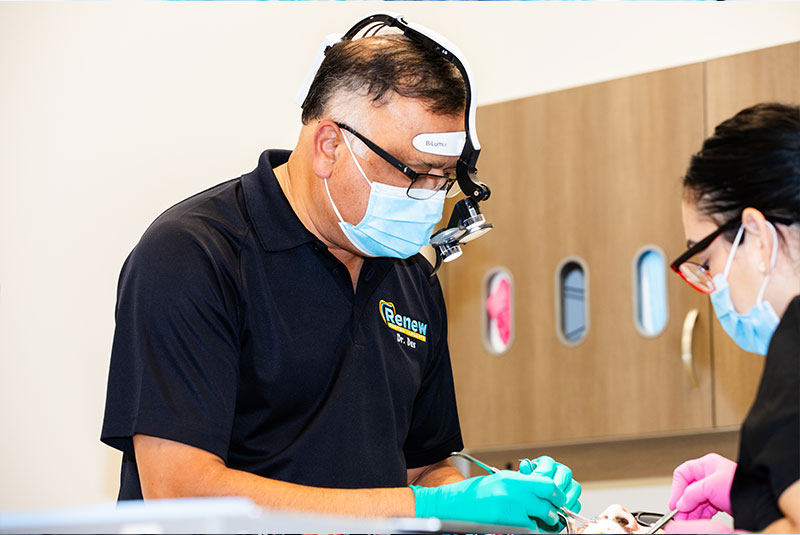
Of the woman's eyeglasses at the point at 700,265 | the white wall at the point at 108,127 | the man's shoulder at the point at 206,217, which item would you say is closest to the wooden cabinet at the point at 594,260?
the white wall at the point at 108,127

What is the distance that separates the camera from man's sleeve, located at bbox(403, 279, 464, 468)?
205 centimetres

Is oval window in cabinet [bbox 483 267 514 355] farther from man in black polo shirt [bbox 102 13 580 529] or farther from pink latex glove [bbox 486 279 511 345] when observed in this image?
man in black polo shirt [bbox 102 13 580 529]

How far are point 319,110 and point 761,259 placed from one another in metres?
0.88

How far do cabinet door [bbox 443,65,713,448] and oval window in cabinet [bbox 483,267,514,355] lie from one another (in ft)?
0.07

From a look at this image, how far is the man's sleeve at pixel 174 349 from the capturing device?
1500mm

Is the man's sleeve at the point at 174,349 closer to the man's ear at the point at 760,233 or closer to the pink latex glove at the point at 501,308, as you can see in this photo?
the man's ear at the point at 760,233

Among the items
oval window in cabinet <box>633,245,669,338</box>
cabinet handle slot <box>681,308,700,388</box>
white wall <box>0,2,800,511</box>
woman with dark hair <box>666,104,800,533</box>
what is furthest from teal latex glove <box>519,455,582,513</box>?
white wall <box>0,2,800,511</box>

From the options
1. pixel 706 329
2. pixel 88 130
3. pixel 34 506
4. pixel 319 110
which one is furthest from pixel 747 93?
pixel 34 506

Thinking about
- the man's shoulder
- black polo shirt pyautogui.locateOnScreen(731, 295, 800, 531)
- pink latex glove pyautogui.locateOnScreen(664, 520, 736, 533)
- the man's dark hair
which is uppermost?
the man's dark hair

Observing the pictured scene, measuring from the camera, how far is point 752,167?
131 cm

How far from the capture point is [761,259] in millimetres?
1339

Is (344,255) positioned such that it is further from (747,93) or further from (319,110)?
(747,93)

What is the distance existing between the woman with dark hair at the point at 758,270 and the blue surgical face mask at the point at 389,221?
1.77 feet

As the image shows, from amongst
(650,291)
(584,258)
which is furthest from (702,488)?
(584,258)
